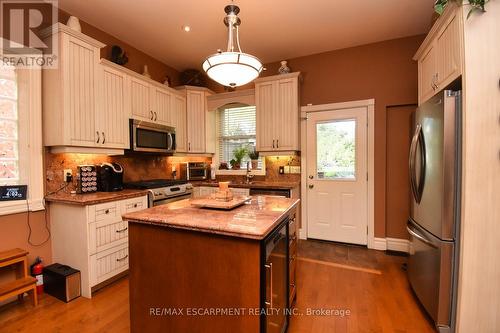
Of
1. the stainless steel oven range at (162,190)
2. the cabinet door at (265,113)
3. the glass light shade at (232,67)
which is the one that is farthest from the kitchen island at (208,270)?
the cabinet door at (265,113)

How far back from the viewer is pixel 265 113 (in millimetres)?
3742

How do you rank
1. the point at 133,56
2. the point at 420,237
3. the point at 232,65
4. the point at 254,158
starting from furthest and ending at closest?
1. the point at 254,158
2. the point at 133,56
3. the point at 420,237
4. the point at 232,65

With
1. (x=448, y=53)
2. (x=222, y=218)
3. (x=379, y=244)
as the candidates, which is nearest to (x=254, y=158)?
(x=379, y=244)

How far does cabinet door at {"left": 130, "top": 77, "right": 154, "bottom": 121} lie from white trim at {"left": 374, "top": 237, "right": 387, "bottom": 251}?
374 centimetres

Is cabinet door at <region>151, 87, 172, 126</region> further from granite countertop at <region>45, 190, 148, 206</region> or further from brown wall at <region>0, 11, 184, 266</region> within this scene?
granite countertop at <region>45, 190, 148, 206</region>

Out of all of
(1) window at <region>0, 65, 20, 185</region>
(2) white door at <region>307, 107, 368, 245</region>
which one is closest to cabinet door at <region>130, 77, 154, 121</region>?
(1) window at <region>0, 65, 20, 185</region>

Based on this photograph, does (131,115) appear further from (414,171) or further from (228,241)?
(414,171)

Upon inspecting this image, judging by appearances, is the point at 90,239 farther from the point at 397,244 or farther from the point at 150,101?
the point at 397,244

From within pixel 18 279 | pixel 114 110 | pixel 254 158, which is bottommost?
pixel 18 279

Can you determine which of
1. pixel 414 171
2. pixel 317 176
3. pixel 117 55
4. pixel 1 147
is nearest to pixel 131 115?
pixel 117 55

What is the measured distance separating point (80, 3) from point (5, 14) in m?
0.66

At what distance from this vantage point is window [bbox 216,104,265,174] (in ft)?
13.7

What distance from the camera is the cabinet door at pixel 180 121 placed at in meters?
3.79

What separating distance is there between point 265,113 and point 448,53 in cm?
234
